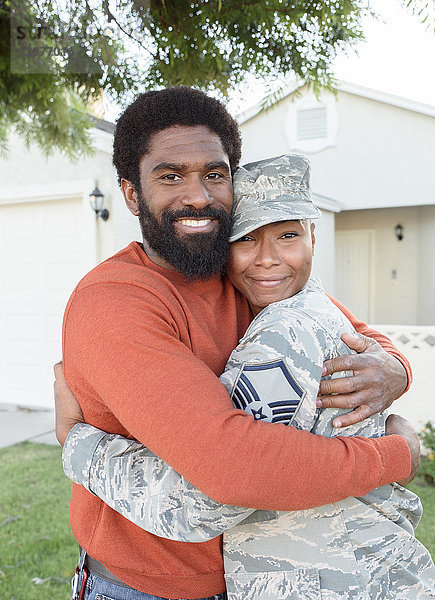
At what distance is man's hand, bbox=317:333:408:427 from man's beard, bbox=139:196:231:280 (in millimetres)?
489

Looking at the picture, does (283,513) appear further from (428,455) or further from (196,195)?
(428,455)

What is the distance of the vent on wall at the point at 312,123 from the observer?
1059 centimetres

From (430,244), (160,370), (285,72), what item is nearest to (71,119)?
(285,72)

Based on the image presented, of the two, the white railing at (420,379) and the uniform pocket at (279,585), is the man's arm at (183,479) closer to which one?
the uniform pocket at (279,585)

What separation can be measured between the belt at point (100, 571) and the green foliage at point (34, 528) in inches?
91.0

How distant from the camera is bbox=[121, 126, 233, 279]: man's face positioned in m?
1.81

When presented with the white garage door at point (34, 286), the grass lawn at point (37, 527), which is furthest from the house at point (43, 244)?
the grass lawn at point (37, 527)

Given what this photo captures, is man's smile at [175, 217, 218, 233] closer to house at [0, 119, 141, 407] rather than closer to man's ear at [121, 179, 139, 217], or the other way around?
man's ear at [121, 179, 139, 217]

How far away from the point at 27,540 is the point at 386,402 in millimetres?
3639

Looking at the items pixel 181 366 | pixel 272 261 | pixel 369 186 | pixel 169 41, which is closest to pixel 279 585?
pixel 181 366

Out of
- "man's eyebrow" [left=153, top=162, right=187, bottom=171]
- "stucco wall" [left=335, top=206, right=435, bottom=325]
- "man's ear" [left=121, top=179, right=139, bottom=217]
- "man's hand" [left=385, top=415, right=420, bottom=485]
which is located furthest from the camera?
"stucco wall" [left=335, top=206, right=435, bottom=325]

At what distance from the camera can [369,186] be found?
408 inches

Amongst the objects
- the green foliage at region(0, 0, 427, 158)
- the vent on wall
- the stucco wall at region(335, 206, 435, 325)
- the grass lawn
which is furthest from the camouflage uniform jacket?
the stucco wall at region(335, 206, 435, 325)

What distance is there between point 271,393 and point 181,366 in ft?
0.76
